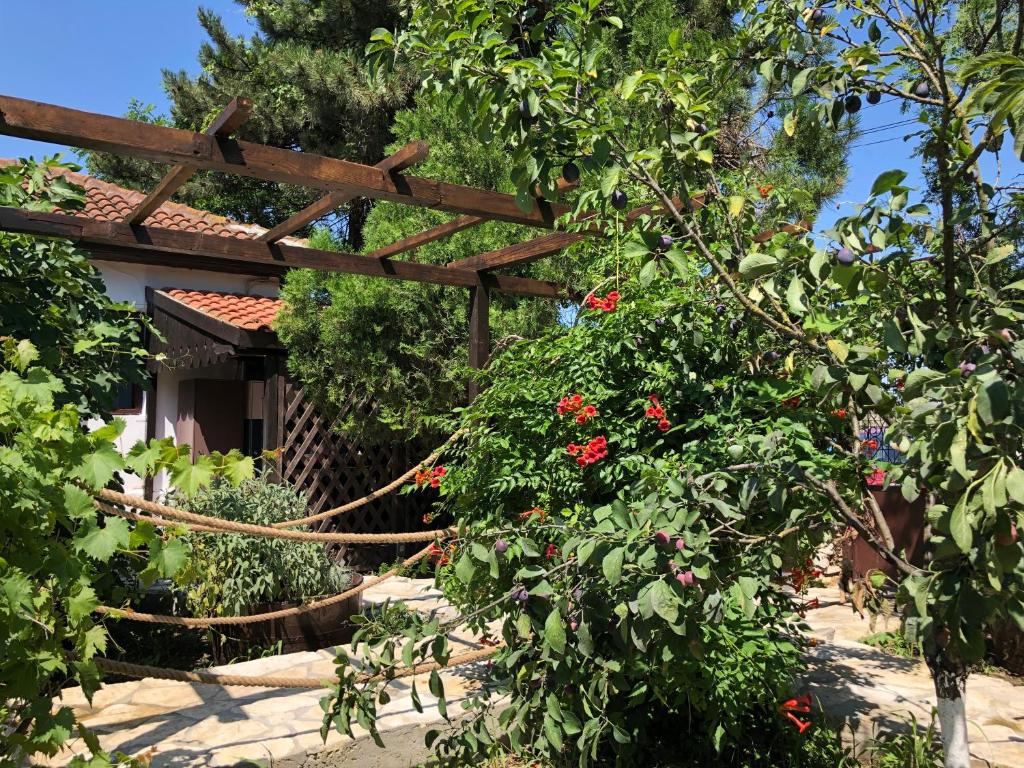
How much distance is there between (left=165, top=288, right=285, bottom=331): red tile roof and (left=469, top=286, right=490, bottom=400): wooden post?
317cm

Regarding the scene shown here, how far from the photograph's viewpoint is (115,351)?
4.27 meters

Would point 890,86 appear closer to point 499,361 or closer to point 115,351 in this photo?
point 499,361

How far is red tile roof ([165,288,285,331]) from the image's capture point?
861 cm

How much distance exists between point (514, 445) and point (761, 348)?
1.21 metres

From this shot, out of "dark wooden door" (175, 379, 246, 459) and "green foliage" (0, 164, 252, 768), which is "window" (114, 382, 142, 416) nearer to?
"dark wooden door" (175, 379, 246, 459)

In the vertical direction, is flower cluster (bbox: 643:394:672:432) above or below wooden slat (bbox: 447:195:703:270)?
below

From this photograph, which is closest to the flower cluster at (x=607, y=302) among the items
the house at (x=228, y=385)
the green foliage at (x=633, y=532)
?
the green foliage at (x=633, y=532)

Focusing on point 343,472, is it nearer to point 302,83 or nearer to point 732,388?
point 732,388

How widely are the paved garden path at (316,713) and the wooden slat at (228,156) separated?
2263mm

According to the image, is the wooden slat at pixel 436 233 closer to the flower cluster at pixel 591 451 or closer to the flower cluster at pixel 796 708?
the flower cluster at pixel 591 451

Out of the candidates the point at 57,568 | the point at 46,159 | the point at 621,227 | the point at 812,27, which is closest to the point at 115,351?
the point at 46,159

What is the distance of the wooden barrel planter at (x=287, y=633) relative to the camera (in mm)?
5176

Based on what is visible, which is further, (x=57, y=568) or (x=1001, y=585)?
(x=57, y=568)

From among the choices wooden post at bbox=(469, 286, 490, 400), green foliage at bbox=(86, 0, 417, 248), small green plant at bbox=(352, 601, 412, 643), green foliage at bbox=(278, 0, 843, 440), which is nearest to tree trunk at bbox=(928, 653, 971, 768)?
small green plant at bbox=(352, 601, 412, 643)
